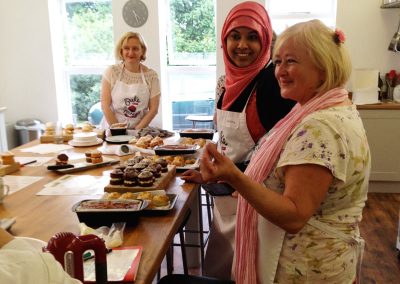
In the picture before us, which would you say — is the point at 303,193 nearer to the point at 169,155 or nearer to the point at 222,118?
the point at 222,118

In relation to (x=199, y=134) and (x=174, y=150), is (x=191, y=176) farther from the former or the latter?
Answer: (x=199, y=134)

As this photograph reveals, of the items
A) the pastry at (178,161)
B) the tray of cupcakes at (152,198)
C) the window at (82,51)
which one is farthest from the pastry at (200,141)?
the window at (82,51)

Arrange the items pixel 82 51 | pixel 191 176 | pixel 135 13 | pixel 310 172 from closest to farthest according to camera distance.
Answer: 1. pixel 310 172
2. pixel 191 176
3. pixel 135 13
4. pixel 82 51

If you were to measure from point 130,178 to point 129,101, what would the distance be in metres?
1.67

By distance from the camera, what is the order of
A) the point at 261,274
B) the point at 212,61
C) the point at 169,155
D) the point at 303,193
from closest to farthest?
the point at 303,193 < the point at 261,274 < the point at 169,155 < the point at 212,61

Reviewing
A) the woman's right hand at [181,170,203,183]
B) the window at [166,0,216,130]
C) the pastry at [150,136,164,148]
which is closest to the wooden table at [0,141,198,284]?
the woman's right hand at [181,170,203,183]

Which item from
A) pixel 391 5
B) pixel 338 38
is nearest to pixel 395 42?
pixel 391 5

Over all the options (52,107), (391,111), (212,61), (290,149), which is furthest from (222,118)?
(52,107)

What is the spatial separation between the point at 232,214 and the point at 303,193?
2.73ft

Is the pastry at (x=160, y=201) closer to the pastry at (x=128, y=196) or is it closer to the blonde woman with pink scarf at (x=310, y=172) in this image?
the pastry at (x=128, y=196)

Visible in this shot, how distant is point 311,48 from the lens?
1092 millimetres

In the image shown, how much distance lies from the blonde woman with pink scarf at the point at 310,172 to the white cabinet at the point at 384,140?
9.83 feet

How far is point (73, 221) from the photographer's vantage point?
1337 millimetres

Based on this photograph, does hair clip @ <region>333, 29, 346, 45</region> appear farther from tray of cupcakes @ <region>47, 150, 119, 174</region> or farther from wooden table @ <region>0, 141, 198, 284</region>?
tray of cupcakes @ <region>47, 150, 119, 174</region>
